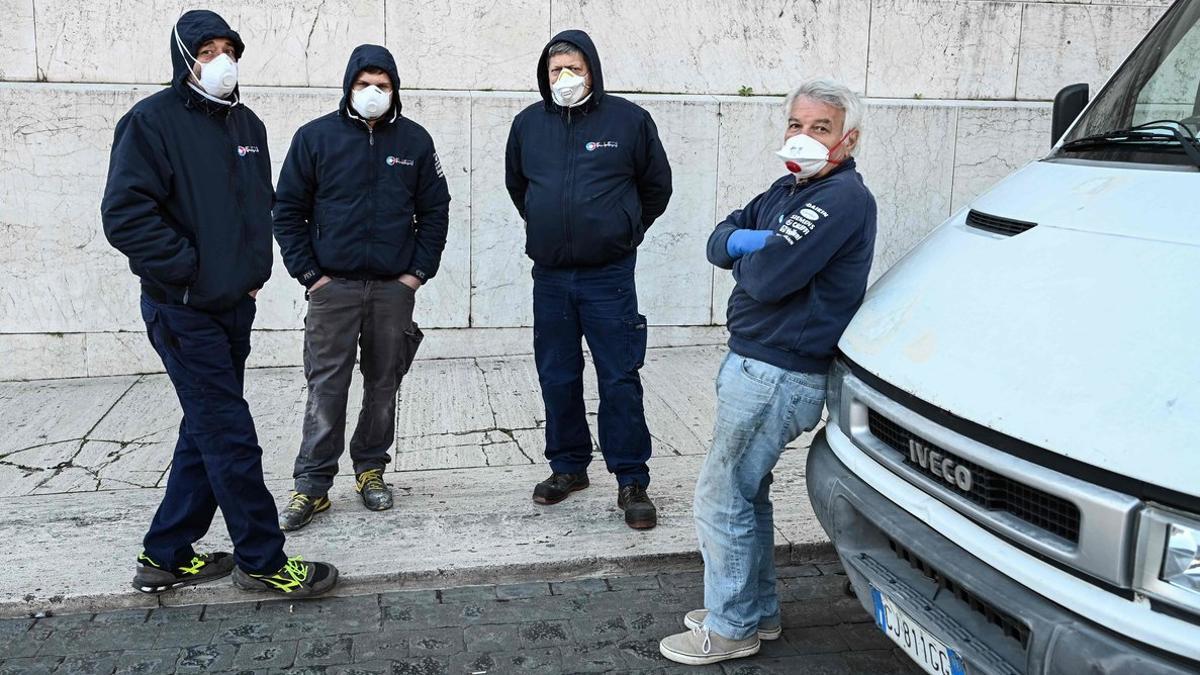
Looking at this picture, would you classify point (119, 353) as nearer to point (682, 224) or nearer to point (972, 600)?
point (682, 224)

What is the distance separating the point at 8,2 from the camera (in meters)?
6.53

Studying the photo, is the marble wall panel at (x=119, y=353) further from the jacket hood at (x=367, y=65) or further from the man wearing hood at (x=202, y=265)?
the man wearing hood at (x=202, y=265)

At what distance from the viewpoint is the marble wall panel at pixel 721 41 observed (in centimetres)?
723

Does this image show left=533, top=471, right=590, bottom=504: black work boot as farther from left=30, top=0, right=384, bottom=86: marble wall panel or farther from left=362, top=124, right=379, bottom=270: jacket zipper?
left=30, top=0, right=384, bottom=86: marble wall panel

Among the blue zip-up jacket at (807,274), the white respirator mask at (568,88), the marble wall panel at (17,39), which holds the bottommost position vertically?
the blue zip-up jacket at (807,274)

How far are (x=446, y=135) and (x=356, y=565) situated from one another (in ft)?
11.5

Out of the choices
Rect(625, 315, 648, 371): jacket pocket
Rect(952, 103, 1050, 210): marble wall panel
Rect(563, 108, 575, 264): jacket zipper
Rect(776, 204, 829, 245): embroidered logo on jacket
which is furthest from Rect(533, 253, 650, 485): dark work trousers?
Rect(952, 103, 1050, 210): marble wall panel

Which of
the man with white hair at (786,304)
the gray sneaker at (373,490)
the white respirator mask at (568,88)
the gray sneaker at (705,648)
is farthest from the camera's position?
the gray sneaker at (373,490)

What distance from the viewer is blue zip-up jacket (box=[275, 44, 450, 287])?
14.6 ft

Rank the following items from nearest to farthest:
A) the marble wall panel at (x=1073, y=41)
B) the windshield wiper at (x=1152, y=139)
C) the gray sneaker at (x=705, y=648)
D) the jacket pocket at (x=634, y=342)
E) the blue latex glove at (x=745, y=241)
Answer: the windshield wiper at (x=1152, y=139), the blue latex glove at (x=745, y=241), the gray sneaker at (x=705, y=648), the jacket pocket at (x=634, y=342), the marble wall panel at (x=1073, y=41)

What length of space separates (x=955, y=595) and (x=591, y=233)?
7.41 feet

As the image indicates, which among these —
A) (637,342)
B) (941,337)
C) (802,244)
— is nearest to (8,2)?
(637,342)

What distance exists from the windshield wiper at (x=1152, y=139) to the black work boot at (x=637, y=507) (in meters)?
2.11

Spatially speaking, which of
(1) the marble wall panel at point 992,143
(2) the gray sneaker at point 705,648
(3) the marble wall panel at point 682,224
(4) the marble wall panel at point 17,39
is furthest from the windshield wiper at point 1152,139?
(4) the marble wall panel at point 17,39
